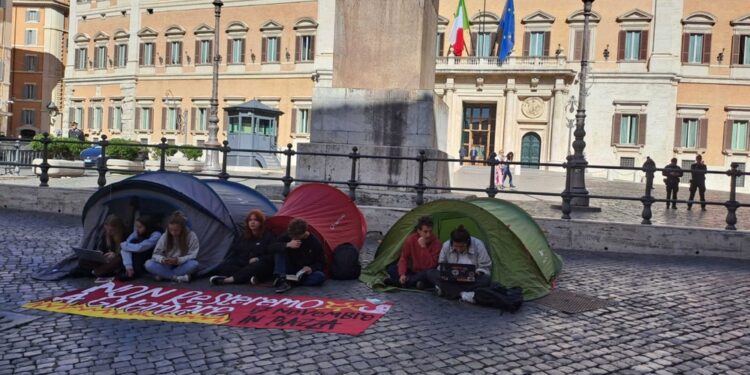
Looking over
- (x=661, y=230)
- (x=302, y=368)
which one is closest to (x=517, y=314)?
(x=302, y=368)

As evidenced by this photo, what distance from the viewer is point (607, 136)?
40844 mm

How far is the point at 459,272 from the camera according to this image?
664cm

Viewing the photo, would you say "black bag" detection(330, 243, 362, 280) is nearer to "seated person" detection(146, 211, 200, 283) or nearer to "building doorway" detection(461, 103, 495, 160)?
"seated person" detection(146, 211, 200, 283)

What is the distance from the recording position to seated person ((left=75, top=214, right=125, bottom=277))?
7.01 metres

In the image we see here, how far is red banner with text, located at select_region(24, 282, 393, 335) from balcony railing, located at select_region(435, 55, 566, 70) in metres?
36.0

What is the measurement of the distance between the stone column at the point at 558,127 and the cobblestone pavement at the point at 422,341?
1323 inches

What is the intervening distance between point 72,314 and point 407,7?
8.07m

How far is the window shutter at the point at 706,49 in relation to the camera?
39.6m

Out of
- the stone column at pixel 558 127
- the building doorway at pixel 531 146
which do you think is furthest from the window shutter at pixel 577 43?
the building doorway at pixel 531 146

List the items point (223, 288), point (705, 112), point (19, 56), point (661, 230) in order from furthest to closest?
point (19, 56)
point (705, 112)
point (661, 230)
point (223, 288)

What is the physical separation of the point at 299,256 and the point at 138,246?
175cm

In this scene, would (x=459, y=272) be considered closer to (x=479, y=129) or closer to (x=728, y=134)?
(x=479, y=129)

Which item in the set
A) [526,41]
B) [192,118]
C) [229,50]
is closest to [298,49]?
[229,50]

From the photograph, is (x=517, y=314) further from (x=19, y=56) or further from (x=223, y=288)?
(x=19, y=56)
